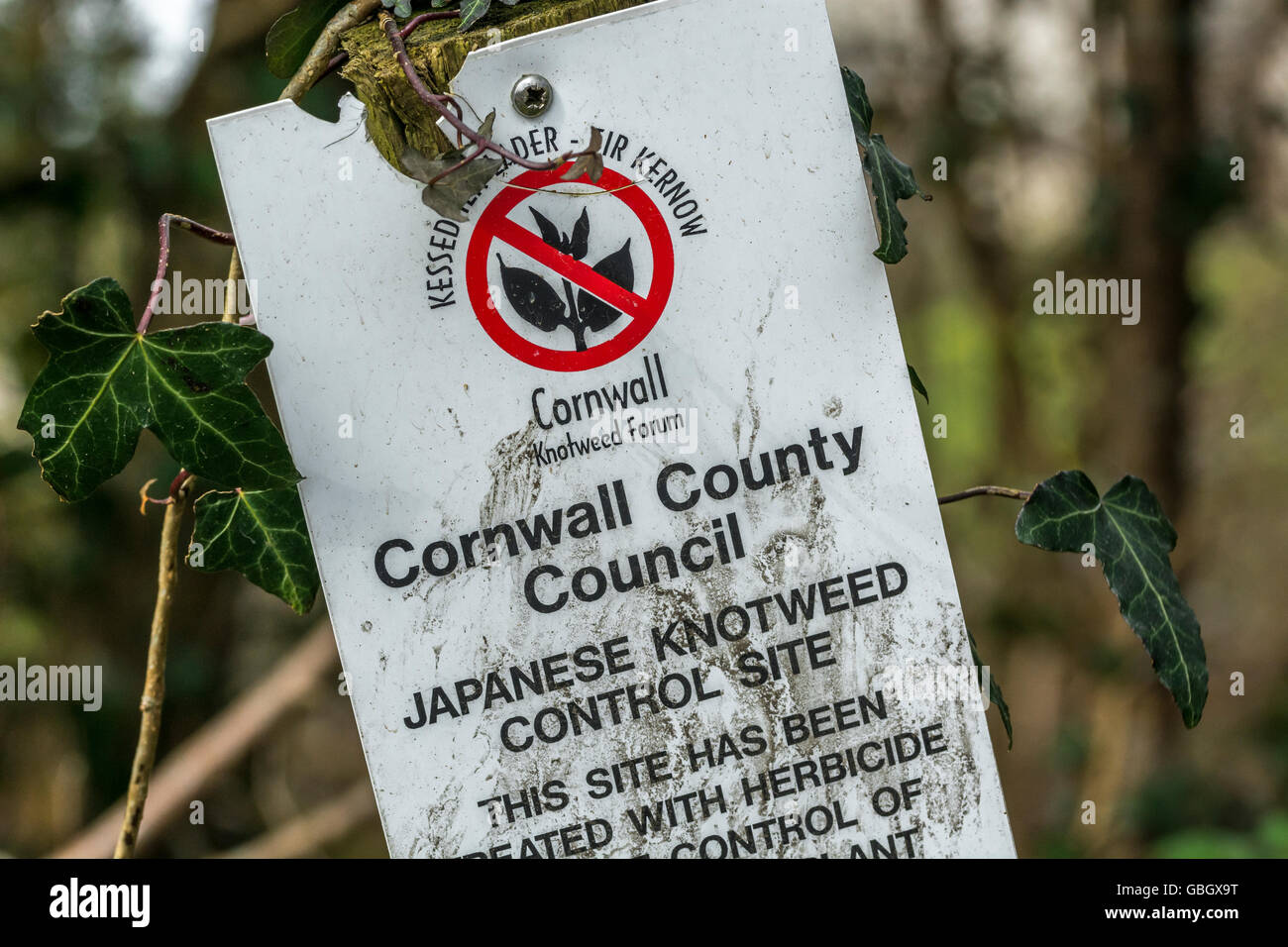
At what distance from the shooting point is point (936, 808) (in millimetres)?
862

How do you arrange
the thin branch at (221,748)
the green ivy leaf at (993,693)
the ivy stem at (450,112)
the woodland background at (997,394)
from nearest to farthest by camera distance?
the ivy stem at (450,112)
the green ivy leaf at (993,693)
the thin branch at (221,748)
the woodland background at (997,394)

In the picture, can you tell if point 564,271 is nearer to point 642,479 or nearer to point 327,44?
point 642,479

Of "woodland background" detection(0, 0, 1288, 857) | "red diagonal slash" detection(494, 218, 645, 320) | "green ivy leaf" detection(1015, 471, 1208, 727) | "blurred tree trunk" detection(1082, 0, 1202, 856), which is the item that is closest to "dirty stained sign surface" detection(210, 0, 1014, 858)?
"red diagonal slash" detection(494, 218, 645, 320)

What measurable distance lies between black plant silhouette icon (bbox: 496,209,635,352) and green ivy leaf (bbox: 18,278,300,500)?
19cm

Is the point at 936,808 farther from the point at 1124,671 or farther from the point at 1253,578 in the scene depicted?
the point at 1253,578

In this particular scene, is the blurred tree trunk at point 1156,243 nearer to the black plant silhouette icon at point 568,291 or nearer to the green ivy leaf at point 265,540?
the black plant silhouette icon at point 568,291

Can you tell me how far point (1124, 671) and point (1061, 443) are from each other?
1.14 metres

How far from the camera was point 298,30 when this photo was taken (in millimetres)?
939

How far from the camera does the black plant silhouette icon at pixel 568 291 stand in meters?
0.83

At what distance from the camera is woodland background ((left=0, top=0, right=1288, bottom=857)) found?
2.63m

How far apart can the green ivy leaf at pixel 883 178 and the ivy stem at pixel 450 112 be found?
0.24 metres

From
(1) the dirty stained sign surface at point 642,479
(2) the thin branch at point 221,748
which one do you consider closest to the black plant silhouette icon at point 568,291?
(1) the dirty stained sign surface at point 642,479

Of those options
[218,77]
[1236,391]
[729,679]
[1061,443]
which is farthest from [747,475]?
[1236,391]

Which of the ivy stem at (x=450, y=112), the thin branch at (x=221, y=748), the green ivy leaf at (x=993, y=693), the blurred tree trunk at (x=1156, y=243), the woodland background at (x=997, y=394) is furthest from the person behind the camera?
the blurred tree trunk at (x=1156, y=243)
